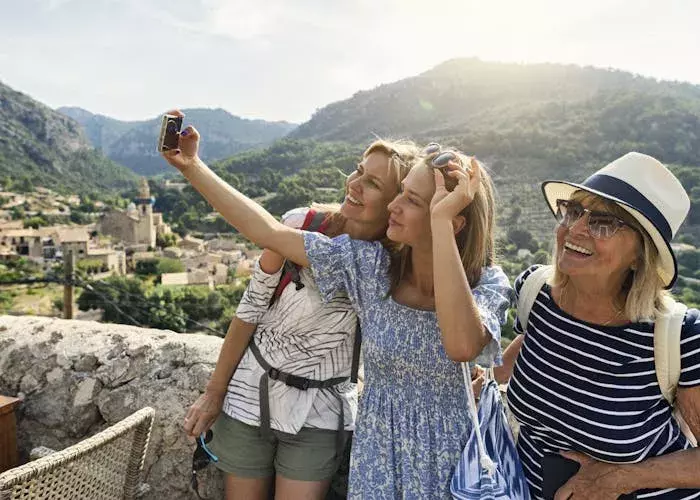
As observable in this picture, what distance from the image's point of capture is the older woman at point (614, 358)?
1279 mm

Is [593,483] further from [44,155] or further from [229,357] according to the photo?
[44,155]

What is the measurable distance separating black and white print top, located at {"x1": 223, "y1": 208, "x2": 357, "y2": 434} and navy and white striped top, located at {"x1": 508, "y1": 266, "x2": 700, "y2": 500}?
51cm

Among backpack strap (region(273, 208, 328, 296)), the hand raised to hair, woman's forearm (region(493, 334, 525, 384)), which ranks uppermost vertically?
the hand raised to hair

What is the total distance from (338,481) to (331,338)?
1.81ft

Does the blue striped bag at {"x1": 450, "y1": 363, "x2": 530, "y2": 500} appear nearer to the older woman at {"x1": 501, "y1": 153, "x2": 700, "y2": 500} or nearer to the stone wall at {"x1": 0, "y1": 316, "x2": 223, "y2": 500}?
the older woman at {"x1": 501, "y1": 153, "x2": 700, "y2": 500}

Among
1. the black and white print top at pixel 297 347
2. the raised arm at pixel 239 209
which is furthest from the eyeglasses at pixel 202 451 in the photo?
the raised arm at pixel 239 209

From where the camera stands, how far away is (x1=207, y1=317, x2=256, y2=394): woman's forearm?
5.21 ft

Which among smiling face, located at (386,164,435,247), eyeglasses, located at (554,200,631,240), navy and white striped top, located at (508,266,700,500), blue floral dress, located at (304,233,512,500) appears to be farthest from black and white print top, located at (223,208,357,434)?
eyeglasses, located at (554,200,631,240)

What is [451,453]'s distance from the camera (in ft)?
4.21

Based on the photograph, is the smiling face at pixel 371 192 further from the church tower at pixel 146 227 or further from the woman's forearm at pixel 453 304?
the church tower at pixel 146 227

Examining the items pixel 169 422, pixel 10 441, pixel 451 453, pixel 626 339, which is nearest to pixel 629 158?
pixel 626 339

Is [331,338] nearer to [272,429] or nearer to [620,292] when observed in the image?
[272,429]

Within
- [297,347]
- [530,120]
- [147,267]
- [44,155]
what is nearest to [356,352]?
[297,347]

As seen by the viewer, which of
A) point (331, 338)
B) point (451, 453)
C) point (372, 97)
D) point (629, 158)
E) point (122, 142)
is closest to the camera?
point (451, 453)
